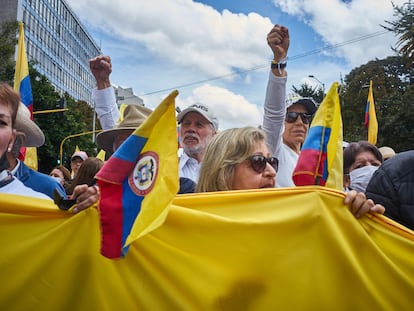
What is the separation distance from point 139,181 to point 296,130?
2174mm

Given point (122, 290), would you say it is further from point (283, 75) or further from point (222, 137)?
point (283, 75)

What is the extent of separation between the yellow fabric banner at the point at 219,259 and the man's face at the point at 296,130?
1611mm

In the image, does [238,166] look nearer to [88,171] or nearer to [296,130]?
[296,130]

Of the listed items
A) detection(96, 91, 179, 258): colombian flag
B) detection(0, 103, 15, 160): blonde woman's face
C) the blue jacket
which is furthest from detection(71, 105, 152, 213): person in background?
detection(96, 91, 179, 258): colombian flag

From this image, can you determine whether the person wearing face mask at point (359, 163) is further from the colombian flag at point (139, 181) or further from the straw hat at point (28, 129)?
the straw hat at point (28, 129)

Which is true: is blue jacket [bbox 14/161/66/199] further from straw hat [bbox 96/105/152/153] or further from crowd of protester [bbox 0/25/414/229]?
straw hat [bbox 96/105/152/153]

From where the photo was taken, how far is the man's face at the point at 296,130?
3406 millimetres

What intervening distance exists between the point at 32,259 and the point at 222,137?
117cm

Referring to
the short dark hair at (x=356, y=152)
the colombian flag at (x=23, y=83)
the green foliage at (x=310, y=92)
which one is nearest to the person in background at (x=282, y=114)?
the short dark hair at (x=356, y=152)

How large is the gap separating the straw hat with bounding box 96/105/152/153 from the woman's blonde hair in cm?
109

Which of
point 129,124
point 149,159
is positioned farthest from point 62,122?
point 149,159

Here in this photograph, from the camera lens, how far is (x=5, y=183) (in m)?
2.05

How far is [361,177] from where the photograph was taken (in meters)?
3.18

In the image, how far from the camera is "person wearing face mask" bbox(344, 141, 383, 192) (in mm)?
3191
